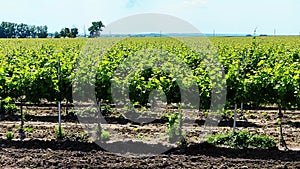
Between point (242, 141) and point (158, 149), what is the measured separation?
1.90 meters

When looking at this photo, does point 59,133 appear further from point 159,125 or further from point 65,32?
point 65,32

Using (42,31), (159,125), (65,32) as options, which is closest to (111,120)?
(159,125)

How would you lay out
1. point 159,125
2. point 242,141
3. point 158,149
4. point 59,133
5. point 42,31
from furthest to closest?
point 42,31
point 159,125
point 59,133
point 242,141
point 158,149

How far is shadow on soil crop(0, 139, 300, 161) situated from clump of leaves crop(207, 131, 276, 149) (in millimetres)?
175

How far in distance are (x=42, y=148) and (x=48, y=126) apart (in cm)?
194

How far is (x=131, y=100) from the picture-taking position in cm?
896

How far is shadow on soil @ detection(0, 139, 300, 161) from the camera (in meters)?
8.04

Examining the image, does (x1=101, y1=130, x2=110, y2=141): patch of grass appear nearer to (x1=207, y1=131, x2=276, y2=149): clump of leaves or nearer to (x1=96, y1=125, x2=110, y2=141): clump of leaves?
(x1=96, y1=125, x2=110, y2=141): clump of leaves

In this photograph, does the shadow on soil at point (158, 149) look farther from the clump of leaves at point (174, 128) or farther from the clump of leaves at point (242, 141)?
the clump of leaves at point (174, 128)

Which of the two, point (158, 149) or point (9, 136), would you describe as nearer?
point (158, 149)

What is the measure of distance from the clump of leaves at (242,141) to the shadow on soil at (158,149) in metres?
0.17

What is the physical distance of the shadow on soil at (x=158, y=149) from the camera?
8039mm

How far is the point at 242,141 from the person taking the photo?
8594 millimetres

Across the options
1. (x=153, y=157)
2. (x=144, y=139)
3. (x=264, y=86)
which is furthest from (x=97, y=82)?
(x=264, y=86)
